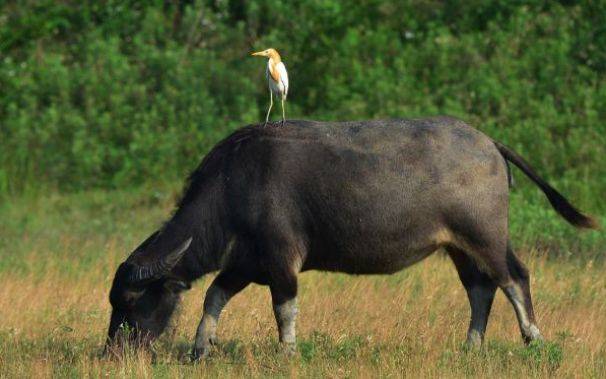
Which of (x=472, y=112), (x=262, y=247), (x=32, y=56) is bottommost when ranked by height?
(x=472, y=112)

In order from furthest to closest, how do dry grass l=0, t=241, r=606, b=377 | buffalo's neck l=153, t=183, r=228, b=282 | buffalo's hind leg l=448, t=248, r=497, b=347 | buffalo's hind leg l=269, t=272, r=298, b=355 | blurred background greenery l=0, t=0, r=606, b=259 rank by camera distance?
blurred background greenery l=0, t=0, r=606, b=259
buffalo's hind leg l=448, t=248, r=497, b=347
buffalo's neck l=153, t=183, r=228, b=282
buffalo's hind leg l=269, t=272, r=298, b=355
dry grass l=0, t=241, r=606, b=377

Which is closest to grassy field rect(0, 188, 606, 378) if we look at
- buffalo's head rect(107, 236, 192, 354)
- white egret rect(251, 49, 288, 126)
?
buffalo's head rect(107, 236, 192, 354)

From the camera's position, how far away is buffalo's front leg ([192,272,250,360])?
7203 mm

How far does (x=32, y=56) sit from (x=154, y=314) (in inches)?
344

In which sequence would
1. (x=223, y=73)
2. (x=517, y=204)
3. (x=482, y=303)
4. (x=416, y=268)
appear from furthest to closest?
(x=223, y=73) < (x=517, y=204) < (x=416, y=268) < (x=482, y=303)

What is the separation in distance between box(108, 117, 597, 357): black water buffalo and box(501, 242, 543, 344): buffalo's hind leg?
0.01 m

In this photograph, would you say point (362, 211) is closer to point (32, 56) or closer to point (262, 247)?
point (262, 247)

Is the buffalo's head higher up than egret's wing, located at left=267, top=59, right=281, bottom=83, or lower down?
lower down

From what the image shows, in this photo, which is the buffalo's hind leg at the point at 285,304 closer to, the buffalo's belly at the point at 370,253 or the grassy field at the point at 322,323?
→ the grassy field at the point at 322,323

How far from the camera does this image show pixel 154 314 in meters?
7.20

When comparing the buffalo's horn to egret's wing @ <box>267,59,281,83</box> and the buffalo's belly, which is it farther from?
egret's wing @ <box>267,59,281,83</box>

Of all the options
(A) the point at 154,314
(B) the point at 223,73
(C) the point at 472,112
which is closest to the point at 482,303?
(A) the point at 154,314

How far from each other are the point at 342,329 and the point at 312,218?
2.99 ft

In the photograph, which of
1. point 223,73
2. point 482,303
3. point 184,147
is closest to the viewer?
point 482,303
